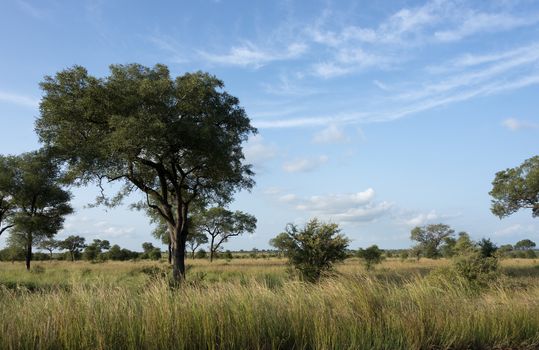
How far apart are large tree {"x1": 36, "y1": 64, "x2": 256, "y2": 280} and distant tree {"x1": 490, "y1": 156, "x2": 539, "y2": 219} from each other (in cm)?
2639

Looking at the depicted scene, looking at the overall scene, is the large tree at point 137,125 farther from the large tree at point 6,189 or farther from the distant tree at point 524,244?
A: the distant tree at point 524,244

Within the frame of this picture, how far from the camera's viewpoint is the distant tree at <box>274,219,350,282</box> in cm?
2075

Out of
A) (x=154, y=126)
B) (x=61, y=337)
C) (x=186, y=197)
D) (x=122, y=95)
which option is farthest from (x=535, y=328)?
(x=186, y=197)

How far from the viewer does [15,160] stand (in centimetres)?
3375

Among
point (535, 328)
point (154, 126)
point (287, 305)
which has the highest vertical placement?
point (154, 126)

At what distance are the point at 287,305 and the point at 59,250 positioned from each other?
9336 centimetres

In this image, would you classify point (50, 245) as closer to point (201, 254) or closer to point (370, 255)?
point (201, 254)

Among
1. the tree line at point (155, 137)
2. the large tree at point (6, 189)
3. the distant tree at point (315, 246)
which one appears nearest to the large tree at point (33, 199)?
the large tree at point (6, 189)

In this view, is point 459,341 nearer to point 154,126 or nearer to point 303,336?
point 303,336

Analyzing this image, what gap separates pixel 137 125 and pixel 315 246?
986 cm

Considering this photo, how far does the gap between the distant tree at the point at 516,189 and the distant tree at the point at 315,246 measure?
23.0 metres

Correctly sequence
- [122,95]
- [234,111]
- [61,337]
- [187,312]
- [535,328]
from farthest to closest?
[234,111]
[122,95]
[535,328]
[187,312]
[61,337]

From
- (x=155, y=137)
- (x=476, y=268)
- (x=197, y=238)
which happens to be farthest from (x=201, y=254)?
(x=476, y=268)

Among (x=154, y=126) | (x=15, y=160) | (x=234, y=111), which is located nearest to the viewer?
(x=154, y=126)
